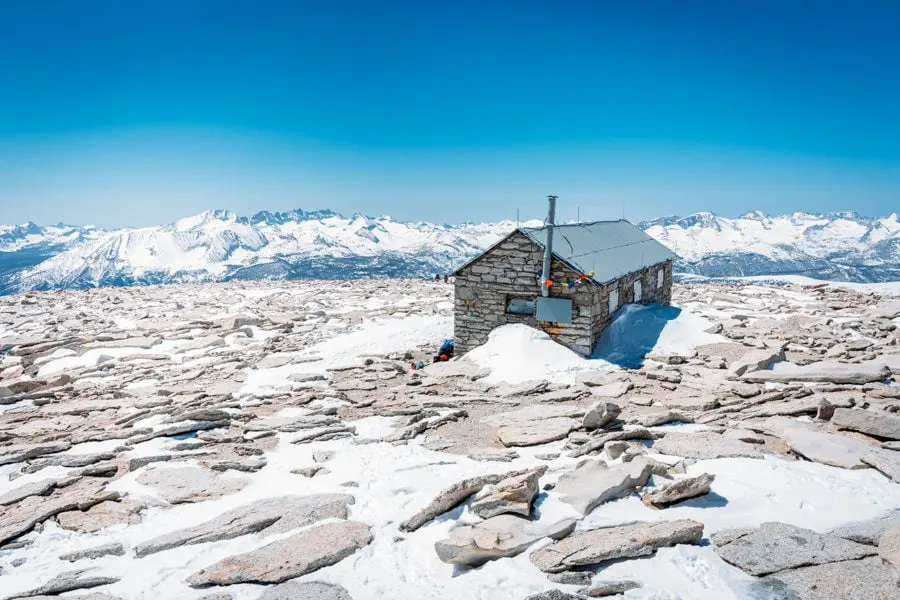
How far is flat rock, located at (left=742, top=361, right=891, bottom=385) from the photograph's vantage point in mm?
12888

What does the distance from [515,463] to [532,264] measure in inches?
387

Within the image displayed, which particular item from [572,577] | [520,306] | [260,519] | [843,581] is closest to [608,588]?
[572,577]

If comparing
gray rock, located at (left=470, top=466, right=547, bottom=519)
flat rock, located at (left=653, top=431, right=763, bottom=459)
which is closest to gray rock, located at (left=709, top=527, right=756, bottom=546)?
gray rock, located at (left=470, top=466, right=547, bottom=519)

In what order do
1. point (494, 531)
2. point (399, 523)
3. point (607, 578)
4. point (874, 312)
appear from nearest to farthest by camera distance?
point (607, 578) < point (494, 531) < point (399, 523) < point (874, 312)

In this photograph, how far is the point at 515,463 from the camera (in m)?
9.09

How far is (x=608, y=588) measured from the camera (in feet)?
17.5

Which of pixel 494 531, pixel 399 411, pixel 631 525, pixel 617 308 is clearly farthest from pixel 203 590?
pixel 617 308

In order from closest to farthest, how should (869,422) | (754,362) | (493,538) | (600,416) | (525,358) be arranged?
(493,538)
(869,422)
(600,416)
(754,362)
(525,358)

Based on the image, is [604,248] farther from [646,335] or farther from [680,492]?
[680,492]

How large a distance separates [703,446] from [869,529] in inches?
113

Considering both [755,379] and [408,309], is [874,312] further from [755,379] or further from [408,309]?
[408,309]

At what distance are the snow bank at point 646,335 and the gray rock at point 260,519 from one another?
38.4ft

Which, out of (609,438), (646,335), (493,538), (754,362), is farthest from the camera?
(646,335)

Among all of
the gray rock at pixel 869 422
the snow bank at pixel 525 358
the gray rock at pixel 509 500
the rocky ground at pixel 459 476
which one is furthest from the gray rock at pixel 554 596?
the snow bank at pixel 525 358
